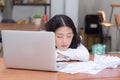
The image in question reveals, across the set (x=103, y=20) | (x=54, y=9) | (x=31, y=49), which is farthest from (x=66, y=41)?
(x=54, y=9)

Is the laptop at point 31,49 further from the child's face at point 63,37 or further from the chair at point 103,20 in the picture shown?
the chair at point 103,20

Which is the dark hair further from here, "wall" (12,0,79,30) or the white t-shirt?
"wall" (12,0,79,30)

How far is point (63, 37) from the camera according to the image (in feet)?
6.69

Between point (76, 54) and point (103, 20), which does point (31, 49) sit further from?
point (103, 20)

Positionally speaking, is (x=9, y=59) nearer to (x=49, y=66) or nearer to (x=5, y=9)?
(x=49, y=66)

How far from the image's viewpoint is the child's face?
203 cm

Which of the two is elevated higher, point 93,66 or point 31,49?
point 31,49

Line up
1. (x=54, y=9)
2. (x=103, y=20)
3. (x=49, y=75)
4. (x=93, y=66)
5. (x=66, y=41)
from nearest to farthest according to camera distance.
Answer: (x=49, y=75) → (x=93, y=66) → (x=66, y=41) → (x=103, y=20) → (x=54, y=9)

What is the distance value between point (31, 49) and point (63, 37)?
1.66 feet

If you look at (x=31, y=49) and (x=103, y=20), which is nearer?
(x=31, y=49)

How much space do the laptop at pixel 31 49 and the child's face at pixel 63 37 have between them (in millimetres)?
428

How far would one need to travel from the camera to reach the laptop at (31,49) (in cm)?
153

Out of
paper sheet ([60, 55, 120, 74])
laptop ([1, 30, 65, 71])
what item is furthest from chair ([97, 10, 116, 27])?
laptop ([1, 30, 65, 71])

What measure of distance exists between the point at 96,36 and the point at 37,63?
205 inches
